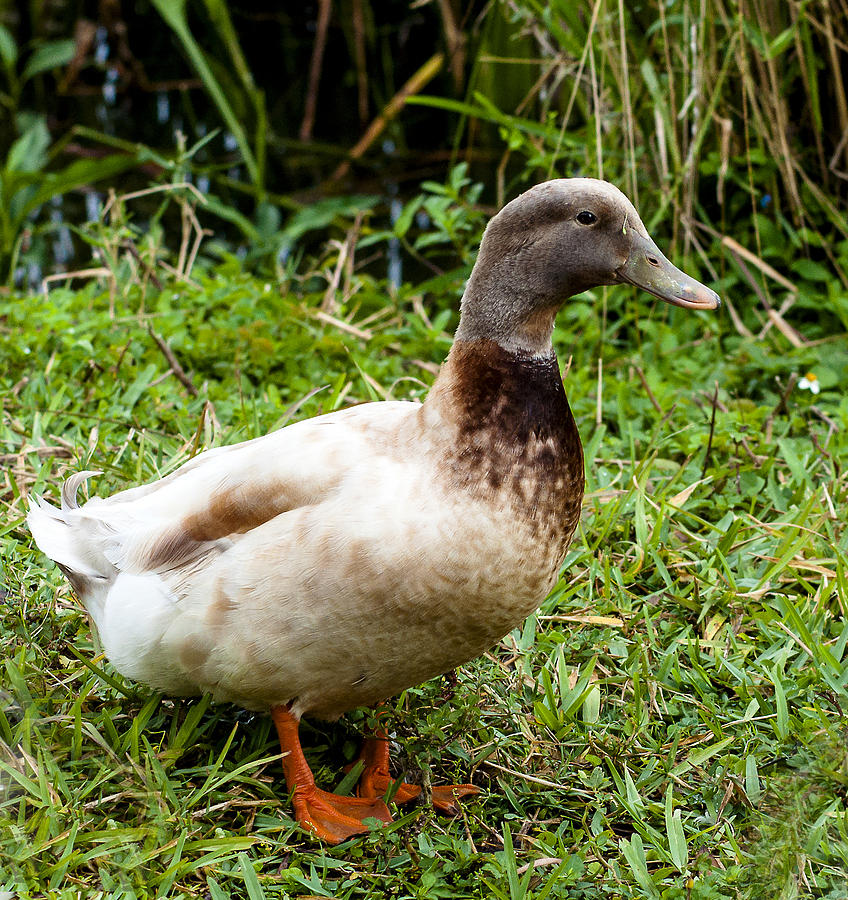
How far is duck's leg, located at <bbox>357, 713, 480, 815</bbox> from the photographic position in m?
2.46

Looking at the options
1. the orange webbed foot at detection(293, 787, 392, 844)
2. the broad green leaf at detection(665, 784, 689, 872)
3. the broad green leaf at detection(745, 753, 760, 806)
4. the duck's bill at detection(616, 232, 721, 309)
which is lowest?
the broad green leaf at detection(745, 753, 760, 806)

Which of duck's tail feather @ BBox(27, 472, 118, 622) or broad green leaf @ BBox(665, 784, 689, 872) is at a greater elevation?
duck's tail feather @ BBox(27, 472, 118, 622)

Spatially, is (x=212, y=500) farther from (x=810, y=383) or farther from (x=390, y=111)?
(x=390, y=111)

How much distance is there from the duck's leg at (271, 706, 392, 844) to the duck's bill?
117 cm

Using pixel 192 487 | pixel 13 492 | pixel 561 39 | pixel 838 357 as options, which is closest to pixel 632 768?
pixel 192 487

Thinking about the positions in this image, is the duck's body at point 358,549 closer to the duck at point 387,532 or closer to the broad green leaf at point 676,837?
the duck at point 387,532

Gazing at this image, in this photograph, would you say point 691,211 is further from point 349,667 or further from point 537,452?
point 349,667

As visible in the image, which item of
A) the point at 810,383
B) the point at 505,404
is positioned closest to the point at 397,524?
the point at 505,404

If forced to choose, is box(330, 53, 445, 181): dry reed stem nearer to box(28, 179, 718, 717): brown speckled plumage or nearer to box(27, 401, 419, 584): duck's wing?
box(27, 401, 419, 584): duck's wing

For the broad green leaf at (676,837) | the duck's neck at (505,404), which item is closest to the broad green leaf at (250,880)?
the broad green leaf at (676,837)

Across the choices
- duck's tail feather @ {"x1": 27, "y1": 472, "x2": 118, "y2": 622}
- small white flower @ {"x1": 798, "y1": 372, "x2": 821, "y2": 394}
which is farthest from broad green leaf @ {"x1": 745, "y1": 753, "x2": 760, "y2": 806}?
small white flower @ {"x1": 798, "y1": 372, "x2": 821, "y2": 394}

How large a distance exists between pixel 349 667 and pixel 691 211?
282 cm

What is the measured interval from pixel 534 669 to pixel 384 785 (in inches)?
19.6

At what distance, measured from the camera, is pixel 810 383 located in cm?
388
